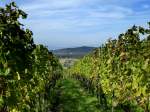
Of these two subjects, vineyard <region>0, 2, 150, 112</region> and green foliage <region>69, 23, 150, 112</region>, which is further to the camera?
green foliage <region>69, 23, 150, 112</region>

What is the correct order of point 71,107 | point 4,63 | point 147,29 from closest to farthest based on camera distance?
point 4,63, point 147,29, point 71,107

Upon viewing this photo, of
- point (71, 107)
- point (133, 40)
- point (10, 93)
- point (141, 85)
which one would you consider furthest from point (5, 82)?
point (71, 107)

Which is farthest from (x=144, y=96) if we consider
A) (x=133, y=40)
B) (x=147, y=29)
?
(x=133, y=40)

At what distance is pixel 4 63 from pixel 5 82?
2.17 feet

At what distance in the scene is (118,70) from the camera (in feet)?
94.7

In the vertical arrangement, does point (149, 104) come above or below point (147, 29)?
below

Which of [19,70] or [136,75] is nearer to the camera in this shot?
[19,70]

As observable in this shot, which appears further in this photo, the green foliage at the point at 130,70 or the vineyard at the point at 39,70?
the green foliage at the point at 130,70

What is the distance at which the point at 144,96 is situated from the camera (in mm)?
21031

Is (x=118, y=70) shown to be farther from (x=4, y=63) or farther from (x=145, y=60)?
(x=4, y=63)

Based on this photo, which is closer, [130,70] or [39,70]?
[130,70]

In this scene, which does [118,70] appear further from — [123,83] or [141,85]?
[141,85]

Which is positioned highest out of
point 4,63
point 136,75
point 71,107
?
point 4,63

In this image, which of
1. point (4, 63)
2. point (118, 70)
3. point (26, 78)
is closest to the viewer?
point (4, 63)
